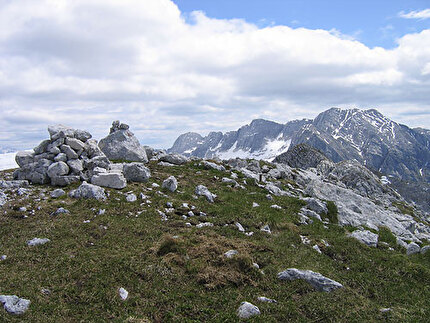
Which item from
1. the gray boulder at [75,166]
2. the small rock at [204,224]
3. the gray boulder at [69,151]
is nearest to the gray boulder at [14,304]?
the small rock at [204,224]

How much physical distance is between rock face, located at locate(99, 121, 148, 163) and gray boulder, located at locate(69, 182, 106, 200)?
49.0 feet

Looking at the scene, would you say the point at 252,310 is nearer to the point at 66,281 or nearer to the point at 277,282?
the point at 277,282

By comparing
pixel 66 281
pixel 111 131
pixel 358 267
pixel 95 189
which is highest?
pixel 111 131

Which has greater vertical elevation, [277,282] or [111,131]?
[111,131]

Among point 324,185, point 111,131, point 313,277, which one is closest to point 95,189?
point 313,277

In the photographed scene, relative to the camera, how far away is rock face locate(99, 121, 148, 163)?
35.6 metres

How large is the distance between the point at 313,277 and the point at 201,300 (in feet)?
17.3

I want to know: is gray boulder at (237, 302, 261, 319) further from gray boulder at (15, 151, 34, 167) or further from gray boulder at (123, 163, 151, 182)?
gray boulder at (15, 151, 34, 167)

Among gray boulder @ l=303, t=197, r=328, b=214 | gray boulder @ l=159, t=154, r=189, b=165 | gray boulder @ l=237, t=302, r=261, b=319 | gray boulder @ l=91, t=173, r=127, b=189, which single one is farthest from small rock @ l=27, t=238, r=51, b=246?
gray boulder @ l=159, t=154, r=189, b=165

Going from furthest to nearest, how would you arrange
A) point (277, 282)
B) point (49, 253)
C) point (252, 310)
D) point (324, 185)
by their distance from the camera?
point (324, 185), point (49, 253), point (277, 282), point (252, 310)

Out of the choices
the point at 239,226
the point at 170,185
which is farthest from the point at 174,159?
the point at 239,226

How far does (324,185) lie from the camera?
3475 cm

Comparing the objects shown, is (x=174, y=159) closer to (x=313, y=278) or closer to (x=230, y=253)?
(x=230, y=253)

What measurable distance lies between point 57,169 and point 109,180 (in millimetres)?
4698
